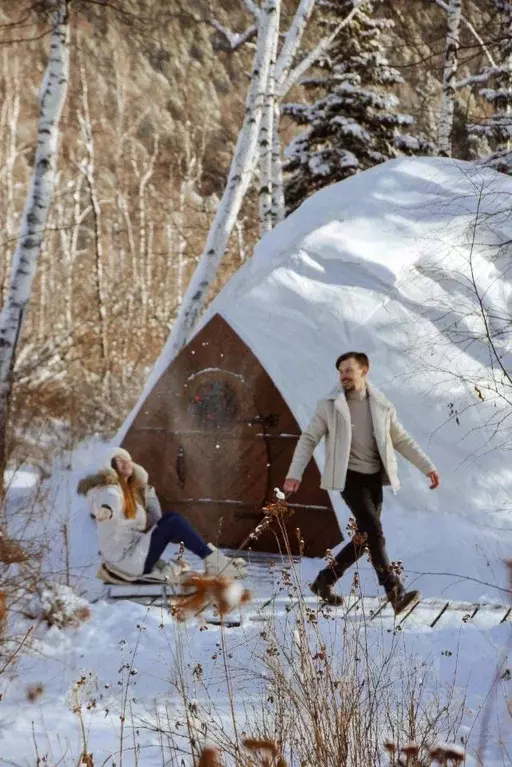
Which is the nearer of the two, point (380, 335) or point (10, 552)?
point (10, 552)

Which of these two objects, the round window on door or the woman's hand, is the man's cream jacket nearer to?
the woman's hand

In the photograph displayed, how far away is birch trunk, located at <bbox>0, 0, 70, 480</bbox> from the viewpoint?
29.5 ft

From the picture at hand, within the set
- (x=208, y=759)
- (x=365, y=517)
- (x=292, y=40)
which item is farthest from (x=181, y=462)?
(x=292, y=40)

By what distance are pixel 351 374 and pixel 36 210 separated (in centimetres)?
391

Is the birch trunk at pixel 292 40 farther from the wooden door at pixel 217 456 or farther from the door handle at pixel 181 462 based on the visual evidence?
the door handle at pixel 181 462

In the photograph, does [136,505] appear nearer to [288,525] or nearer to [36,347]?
[288,525]

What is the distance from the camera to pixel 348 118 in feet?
52.3

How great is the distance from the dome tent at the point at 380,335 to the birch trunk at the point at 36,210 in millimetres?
1245

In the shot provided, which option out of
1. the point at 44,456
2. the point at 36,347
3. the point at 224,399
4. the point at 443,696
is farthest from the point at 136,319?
the point at 443,696

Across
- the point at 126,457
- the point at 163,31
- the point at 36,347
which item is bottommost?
the point at 126,457

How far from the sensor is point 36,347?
1510 cm

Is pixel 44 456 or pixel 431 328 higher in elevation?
pixel 431 328

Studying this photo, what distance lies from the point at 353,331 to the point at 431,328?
0.65m

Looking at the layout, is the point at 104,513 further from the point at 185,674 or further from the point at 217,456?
the point at 185,674
